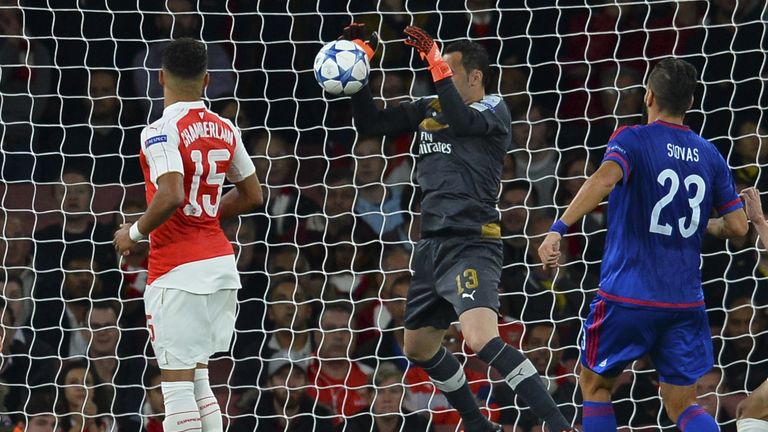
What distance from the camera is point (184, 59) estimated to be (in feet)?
16.3

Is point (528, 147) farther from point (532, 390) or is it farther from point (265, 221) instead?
point (532, 390)

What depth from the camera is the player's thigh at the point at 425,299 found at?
5699 mm

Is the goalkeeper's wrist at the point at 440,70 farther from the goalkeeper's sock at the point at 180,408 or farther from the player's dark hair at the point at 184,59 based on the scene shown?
the goalkeeper's sock at the point at 180,408

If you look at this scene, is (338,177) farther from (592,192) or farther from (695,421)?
(695,421)

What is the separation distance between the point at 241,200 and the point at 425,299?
91 cm

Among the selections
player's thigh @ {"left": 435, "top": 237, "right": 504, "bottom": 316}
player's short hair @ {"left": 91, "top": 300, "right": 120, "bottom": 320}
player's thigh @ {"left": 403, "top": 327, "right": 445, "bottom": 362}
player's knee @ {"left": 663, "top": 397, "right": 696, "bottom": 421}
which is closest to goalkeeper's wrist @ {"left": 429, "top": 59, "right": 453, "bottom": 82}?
player's thigh @ {"left": 435, "top": 237, "right": 504, "bottom": 316}

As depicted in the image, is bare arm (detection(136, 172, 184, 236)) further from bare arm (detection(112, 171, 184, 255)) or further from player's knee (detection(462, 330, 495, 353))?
player's knee (detection(462, 330, 495, 353))

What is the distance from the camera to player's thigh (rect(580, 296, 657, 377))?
4949 millimetres

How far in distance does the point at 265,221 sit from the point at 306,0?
1376 millimetres

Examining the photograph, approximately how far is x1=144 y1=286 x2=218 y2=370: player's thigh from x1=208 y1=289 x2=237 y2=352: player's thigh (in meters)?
0.06

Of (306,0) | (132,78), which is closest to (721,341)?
(306,0)

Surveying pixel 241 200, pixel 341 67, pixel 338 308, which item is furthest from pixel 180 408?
pixel 338 308

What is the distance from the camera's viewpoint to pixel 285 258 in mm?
7629

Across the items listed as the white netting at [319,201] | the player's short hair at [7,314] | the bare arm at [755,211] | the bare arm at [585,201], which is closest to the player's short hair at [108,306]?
the white netting at [319,201]
